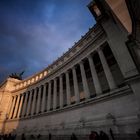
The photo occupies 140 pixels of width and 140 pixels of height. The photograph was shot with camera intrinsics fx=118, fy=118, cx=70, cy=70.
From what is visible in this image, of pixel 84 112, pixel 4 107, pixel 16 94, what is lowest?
pixel 84 112

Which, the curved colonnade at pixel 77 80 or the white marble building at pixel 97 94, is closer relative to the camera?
the white marble building at pixel 97 94

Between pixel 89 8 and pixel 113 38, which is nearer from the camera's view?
pixel 113 38

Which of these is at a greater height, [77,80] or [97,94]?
[77,80]

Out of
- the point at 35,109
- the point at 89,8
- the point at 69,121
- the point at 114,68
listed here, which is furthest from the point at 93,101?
the point at 35,109

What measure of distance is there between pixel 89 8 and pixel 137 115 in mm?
23032

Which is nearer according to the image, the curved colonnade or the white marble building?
the white marble building

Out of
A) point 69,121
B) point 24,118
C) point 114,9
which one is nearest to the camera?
point 114,9

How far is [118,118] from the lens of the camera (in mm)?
15203

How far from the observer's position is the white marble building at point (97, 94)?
14625mm

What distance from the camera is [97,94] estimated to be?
19547mm

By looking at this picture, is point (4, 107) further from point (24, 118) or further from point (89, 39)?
point (89, 39)

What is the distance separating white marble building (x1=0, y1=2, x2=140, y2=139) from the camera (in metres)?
14.6

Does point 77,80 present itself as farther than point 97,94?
Yes

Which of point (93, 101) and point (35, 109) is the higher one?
point (35, 109)
